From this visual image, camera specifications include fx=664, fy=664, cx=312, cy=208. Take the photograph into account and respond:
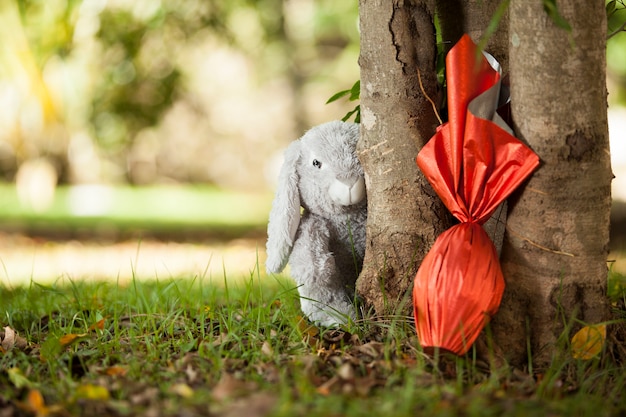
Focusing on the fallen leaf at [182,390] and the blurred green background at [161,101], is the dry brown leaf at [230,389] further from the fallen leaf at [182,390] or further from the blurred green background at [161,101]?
the blurred green background at [161,101]

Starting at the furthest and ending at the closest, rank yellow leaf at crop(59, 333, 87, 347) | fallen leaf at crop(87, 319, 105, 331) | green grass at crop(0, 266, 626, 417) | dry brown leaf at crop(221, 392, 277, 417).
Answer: fallen leaf at crop(87, 319, 105, 331) → yellow leaf at crop(59, 333, 87, 347) → green grass at crop(0, 266, 626, 417) → dry brown leaf at crop(221, 392, 277, 417)

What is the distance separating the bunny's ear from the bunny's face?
38 mm

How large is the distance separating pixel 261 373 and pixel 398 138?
3.00ft

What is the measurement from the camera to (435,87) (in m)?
2.33

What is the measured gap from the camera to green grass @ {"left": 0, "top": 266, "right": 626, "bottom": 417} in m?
1.61

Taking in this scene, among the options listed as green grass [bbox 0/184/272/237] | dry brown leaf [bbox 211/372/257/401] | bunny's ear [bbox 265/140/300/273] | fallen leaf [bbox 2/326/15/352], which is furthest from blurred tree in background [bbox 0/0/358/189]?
dry brown leaf [bbox 211/372/257/401]

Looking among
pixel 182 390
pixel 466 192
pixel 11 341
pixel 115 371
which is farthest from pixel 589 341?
pixel 11 341

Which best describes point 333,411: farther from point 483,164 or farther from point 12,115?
point 12,115

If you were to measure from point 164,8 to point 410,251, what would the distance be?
185 inches

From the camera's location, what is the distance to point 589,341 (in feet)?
6.71

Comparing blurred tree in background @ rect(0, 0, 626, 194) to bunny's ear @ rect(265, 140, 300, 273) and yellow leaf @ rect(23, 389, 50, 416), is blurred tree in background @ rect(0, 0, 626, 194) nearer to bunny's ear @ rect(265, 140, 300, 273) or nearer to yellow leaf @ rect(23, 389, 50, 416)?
bunny's ear @ rect(265, 140, 300, 273)

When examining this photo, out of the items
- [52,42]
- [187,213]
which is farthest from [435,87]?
[187,213]

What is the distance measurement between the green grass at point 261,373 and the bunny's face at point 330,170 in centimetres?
43

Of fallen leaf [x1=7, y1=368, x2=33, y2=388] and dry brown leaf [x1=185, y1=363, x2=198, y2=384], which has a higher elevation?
dry brown leaf [x1=185, y1=363, x2=198, y2=384]
